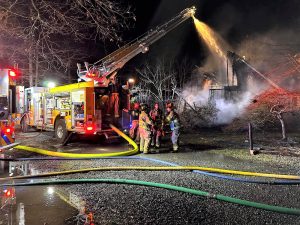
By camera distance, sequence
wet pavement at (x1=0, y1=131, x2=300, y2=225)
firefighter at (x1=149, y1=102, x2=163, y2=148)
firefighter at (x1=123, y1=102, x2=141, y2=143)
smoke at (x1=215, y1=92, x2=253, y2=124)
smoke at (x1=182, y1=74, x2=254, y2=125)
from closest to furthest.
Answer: wet pavement at (x1=0, y1=131, x2=300, y2=225)
firefighter at (x1=149, y1=102, x2=163, y2=148)
firefighter at (x1=123, y1=102, x2=141, y2=143)
smoke at (x1=182, y1=74, x2=254, y2=125)
smoke at (x1=215, y1=92, x2=253, y2=124)

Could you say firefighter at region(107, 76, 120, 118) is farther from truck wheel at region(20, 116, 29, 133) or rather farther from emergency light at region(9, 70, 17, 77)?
truck wheel at region(20, 116, 29, 133)

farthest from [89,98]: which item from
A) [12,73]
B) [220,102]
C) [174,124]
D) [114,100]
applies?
[220,102]

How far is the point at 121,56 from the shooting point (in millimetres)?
12289

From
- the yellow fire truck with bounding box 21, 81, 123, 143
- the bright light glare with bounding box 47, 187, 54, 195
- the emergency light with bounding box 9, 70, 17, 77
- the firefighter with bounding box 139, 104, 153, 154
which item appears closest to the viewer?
the bright light glare with bounding box 47, 187, 54, 195

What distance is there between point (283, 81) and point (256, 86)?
7.49 m

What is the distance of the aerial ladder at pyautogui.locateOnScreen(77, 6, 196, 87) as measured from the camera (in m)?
11.5

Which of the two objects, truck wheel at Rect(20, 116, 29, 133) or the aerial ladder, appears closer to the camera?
the aerial ladder

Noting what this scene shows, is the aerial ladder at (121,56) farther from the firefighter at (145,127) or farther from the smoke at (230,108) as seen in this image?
the smoke at (230,108)

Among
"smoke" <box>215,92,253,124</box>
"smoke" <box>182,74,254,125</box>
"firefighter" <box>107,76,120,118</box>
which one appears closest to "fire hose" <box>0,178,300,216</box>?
"firefighter" <box>107,76,120,118</box>

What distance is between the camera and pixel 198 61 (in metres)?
30.0

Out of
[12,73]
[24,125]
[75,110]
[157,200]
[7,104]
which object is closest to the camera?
[157,200]

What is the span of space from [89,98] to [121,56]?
8.30ft

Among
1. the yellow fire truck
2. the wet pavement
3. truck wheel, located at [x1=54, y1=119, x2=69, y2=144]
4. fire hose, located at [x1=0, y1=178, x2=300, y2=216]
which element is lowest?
the wet pavement

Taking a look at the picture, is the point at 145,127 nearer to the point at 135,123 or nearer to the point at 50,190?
the point at 135,123
